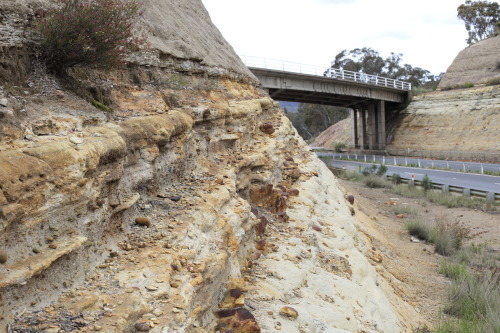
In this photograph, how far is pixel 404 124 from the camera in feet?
134

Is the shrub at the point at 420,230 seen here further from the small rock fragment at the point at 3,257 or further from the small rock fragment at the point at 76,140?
the small rock fragment at the point at 3,257

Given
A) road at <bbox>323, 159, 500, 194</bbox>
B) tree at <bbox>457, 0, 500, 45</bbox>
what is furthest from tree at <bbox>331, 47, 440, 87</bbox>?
road at <bbox>323, 159, 500, 194</bbox>

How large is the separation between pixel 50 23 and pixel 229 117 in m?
3.72

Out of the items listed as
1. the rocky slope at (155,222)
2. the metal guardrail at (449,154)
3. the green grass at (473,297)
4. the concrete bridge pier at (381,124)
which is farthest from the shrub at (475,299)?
the concrete bridge pier at (381,124)

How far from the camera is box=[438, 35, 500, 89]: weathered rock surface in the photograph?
46906 mm

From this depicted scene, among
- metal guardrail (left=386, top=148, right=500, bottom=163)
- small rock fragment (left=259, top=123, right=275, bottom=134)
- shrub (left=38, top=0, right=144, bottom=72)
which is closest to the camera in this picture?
shrub (left=38, top=0, right=144, bottom=72)

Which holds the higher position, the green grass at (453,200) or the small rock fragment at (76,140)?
the small rock fragment at (76,140)

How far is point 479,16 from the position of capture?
6331cm

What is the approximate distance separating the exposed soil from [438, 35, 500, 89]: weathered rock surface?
113 feet

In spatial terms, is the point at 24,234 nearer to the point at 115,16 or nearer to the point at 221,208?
the point at 221,208

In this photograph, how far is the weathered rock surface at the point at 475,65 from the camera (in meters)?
46.9

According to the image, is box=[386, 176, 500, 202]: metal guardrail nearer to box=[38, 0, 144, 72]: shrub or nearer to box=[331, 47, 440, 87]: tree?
box=[38, 0, 144, 72]: shrub

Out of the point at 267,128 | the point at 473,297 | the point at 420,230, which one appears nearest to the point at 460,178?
the point at 420,230

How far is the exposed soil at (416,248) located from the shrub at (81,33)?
600cm
